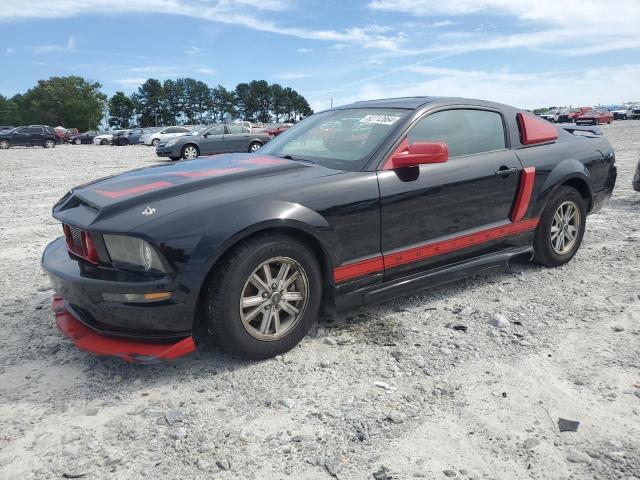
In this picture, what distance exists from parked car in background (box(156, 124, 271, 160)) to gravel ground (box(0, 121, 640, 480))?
13675mm

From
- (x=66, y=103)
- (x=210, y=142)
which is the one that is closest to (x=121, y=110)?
(x=66, y=103)

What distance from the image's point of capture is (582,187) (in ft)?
14.5

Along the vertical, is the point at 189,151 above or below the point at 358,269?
above

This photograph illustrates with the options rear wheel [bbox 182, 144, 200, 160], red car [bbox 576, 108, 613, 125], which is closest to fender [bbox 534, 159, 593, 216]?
rear wheel [bbox 182, 144, 200, 160]

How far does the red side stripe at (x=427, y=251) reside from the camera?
10.0 ft

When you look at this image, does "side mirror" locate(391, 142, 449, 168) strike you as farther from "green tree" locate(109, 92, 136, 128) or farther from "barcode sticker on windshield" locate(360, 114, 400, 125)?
"green tree" locate(109, 92, 136, 128)

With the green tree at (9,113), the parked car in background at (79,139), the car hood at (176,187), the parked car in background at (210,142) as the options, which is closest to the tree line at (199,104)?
the green tree at (9,113)

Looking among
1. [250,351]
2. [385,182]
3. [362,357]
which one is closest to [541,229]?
[385,182]

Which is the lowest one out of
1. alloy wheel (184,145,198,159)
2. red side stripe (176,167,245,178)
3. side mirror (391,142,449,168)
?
red side stripe (176,167,245,178)

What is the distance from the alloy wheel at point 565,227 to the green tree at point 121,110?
111 m

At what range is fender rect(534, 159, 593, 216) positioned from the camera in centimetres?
405

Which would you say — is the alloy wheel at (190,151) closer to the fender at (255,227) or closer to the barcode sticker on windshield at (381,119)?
the barcode sticker on windshield at (381,119)

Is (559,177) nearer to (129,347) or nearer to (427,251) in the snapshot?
(427,251)

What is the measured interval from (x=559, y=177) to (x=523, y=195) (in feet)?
1.60
